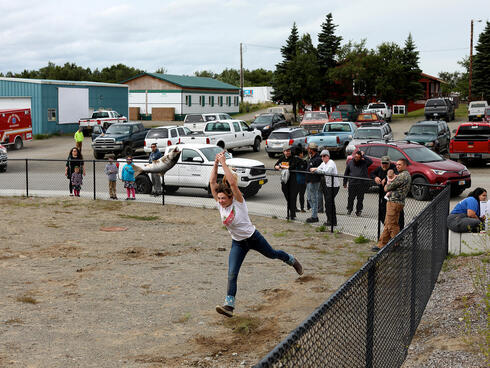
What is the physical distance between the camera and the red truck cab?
37.5 metres

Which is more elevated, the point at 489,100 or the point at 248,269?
the point at 489,100

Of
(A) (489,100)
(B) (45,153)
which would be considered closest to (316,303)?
(B) (45,153)

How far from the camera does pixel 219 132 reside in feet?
112

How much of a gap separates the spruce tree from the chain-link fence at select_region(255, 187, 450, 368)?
69848 mm

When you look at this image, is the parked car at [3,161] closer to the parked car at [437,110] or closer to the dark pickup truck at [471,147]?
the dark pickup truck at [471,147]

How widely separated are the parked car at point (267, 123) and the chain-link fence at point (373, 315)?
3628 cm

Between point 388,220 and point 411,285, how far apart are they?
17.3 ft

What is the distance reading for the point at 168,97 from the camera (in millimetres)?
74188

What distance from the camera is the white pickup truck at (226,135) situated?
3300cm

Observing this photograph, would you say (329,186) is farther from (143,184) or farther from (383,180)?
(143,184)

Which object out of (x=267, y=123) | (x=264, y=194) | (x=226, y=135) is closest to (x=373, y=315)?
(x=264, y=194)

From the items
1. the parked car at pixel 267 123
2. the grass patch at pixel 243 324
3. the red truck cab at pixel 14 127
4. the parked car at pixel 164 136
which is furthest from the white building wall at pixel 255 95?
the grass patch at pixel 243 324

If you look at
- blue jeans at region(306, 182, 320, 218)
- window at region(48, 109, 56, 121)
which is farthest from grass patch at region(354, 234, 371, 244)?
window at region(48, 109, 56, 121)

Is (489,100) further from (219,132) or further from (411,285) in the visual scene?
(411,285)
